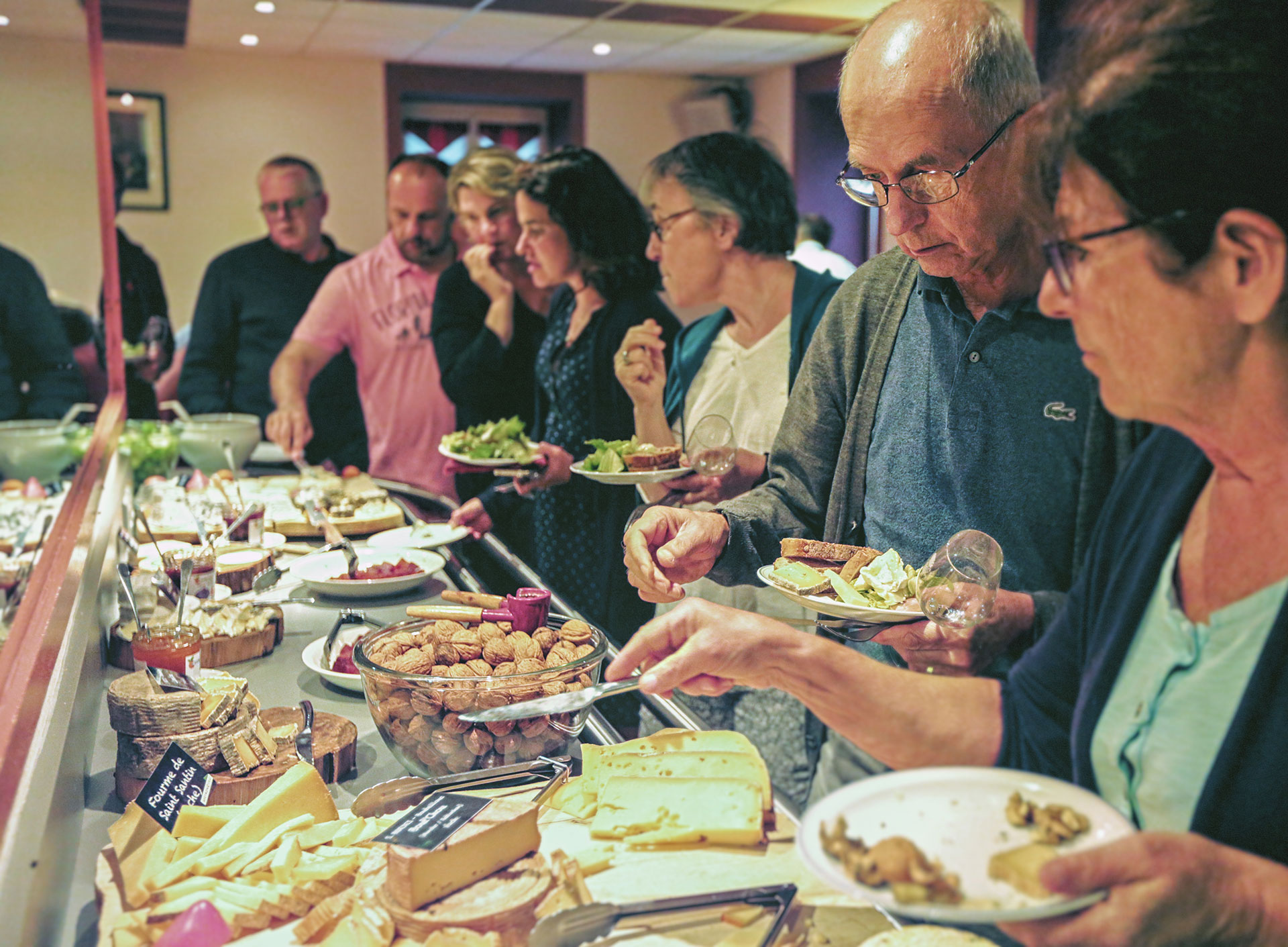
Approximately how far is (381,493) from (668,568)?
1558mm

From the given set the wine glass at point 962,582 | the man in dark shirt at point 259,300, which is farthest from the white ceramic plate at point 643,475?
the man in dark shirt at point 259,300

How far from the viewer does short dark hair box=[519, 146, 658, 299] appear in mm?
3021

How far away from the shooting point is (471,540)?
8.38 feet

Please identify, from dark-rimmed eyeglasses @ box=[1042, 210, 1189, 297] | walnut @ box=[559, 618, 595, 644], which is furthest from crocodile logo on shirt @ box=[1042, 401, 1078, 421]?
walnut @ box=[559, 618, 595, 644]

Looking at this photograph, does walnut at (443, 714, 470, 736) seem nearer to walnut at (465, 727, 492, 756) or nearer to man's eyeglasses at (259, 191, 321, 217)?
walnut at (465, 727, 492, 756)

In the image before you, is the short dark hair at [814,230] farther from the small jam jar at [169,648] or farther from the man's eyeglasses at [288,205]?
the small jam jar at [169,648]

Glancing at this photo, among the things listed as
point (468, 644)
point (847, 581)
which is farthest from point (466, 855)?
point (847, 581)

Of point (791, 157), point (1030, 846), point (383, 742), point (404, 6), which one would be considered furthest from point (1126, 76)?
point (791, 157)

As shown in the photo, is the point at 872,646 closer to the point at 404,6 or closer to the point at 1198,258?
the point at 1198,258

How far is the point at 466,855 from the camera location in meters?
0.96

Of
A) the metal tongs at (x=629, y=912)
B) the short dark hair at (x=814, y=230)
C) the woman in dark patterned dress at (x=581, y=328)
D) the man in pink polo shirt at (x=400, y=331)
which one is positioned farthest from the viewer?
the short dark hair at (x=814, y=230)

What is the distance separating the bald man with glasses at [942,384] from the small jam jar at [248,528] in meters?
1.14

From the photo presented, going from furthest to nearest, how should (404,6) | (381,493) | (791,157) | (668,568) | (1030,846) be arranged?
(791,157)
(404,6)
(381,493)
(668,568)
(1030,846)

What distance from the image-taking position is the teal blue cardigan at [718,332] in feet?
7.66
